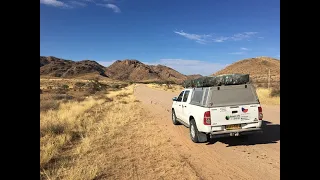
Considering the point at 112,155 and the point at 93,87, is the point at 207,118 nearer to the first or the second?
the point at 112,155

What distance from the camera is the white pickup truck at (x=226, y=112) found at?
832cm

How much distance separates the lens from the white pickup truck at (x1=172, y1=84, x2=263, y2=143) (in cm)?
832

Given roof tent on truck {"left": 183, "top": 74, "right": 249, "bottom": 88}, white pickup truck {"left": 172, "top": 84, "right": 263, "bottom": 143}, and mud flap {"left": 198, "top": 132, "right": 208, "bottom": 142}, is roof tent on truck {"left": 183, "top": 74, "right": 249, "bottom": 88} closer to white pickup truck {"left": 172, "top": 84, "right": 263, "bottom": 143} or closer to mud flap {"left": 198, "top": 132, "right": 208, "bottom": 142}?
white pickup truck {"left": 172, "top": 84, "right": 263, "bottom": 143}

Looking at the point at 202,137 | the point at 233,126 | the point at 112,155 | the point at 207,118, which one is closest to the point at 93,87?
the point at 202,137

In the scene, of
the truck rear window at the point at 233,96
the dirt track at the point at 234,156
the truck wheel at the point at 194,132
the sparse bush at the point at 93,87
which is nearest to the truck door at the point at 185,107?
the dirt track at the point at 234,156

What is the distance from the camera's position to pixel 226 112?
838 centimetres
